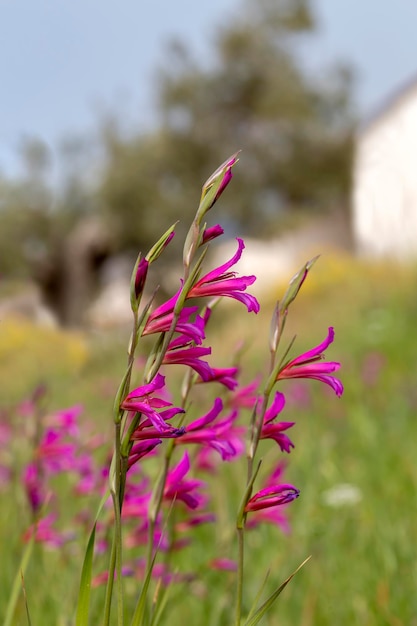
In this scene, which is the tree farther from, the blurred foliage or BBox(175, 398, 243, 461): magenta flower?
BBox(175, 398, 243, 461): magenta flower

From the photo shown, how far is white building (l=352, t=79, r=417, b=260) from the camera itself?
21.0 m

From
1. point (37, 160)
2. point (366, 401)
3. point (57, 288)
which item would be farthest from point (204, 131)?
point (366, 401)

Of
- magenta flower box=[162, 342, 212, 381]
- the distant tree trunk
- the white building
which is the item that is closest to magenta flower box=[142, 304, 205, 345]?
magenta flower box=[162, 342, 212, 381]

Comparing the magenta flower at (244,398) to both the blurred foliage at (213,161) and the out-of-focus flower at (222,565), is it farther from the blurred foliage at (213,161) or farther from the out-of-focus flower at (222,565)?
the blurred foliage at (213,161)

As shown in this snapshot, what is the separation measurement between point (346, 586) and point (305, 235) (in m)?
26.6

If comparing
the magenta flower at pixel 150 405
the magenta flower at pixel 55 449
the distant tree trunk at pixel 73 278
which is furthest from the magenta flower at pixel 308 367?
the distant tree trunk at pixel 73 278

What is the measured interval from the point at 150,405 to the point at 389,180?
22.4 m

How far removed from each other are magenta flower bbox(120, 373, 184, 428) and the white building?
65.0 feet

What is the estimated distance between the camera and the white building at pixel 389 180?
21.0m

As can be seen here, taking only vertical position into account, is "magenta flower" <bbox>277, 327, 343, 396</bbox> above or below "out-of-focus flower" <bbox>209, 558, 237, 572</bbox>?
above

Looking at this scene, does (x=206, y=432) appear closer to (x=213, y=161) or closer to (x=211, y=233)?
(x=211, y=233)

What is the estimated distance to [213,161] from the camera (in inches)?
1001

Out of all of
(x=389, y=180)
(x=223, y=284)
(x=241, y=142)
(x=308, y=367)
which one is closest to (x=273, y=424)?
(x=308, y=367)

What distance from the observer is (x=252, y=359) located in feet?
25.8
